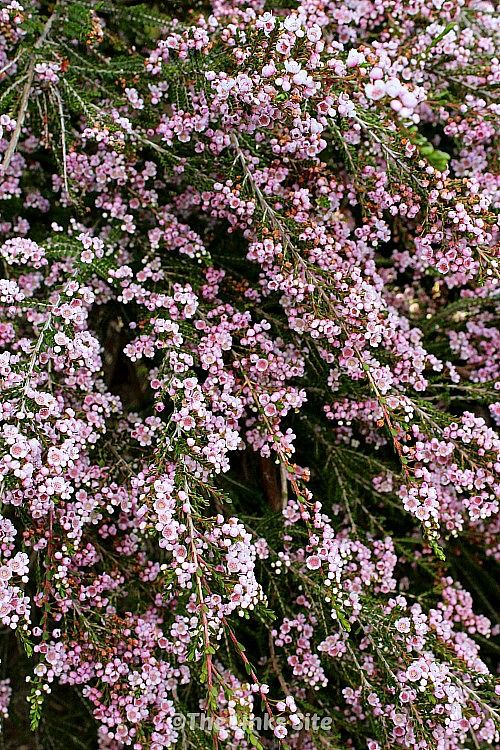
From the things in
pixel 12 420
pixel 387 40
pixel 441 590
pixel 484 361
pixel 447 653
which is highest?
pixel 387 40

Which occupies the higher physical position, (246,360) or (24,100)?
(24,100)

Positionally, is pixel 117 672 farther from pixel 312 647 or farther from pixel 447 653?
pixel 447 653

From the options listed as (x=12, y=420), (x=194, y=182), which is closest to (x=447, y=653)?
(x=12, y=420)

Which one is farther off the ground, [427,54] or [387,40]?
[387,40]

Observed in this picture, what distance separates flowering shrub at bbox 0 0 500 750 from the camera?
1150mm

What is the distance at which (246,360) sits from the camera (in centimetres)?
131

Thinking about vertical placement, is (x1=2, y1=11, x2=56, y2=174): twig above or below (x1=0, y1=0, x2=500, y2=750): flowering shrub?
above

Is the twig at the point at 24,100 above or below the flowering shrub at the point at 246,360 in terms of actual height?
above

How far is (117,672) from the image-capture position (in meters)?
1.27

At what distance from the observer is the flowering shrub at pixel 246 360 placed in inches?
45.3

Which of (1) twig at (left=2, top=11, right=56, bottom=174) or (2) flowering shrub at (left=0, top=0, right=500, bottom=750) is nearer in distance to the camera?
(2) flowering shrub at (left=0, top=0, right=500, bottom=750)

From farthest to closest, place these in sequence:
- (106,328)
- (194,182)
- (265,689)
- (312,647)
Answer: (106,328) → (312,647) → (194,182) → (265,689)

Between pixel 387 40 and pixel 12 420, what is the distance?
113cm

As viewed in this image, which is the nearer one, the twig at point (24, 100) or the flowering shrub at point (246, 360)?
the flowering shrub at point (246, 360)
